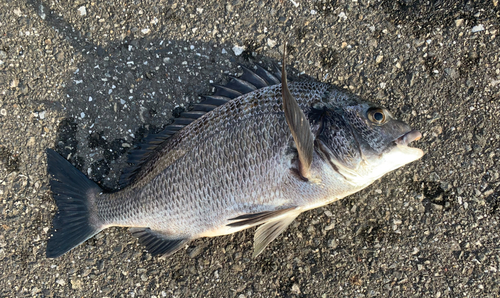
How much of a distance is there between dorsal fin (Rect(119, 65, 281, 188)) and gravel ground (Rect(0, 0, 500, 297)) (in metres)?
0.25

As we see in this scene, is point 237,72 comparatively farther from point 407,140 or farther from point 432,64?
point 432,64

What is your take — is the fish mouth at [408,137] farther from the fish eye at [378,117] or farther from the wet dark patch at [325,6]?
the wet dark patch at [325,6]

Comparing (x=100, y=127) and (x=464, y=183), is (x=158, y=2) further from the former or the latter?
(x=464, y=183)

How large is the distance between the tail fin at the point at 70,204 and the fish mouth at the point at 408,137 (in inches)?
102

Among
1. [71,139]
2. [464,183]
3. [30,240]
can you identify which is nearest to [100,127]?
[71,139]

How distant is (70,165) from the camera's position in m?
2.78

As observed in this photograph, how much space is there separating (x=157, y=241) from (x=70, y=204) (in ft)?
3.05

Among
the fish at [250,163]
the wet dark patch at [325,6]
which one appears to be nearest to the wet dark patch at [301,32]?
the wet dark patch at [325,6]

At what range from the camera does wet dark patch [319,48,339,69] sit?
278 centimetres

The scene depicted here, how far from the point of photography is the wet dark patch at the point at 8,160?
297cm

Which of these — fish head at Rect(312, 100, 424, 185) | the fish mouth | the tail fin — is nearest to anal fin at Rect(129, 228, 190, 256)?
the tail fin

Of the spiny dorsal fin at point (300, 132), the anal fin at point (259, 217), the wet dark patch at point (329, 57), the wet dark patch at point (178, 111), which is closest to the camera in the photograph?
the spiny dorsal fin at point (300, 132)

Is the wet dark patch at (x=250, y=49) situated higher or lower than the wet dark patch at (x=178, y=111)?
higher

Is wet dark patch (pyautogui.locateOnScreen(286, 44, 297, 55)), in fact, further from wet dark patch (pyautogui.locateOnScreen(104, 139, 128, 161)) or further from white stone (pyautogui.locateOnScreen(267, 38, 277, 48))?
wet dark patch (pyautogui.locateOnScreen(104, 139, 128, 161))
